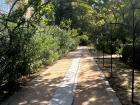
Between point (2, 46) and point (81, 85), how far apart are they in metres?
3.72

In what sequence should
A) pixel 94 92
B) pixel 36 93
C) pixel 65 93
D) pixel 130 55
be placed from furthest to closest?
pixel 130 55 → pixel 94 92 → pixel 36 93 → pixel 65 93

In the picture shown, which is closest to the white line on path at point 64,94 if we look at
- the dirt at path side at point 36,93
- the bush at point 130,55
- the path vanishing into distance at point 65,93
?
the path vanishing into distance at point 65,93

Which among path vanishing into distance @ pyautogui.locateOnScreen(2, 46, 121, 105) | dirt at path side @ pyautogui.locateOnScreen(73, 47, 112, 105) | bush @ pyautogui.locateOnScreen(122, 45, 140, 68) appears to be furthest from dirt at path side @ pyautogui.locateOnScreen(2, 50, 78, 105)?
bush @ pyautogui.locateOnScreen(122, 45, 140, 68)

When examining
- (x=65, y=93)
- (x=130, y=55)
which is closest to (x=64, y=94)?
(x=65, y=93)

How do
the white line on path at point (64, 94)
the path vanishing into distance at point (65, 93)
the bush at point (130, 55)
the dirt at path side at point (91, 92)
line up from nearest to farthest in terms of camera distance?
the white line on path at point (64, 94) < the path vanishing into distance at point (65, 93) < the dirt at path side at point (91, 92) < the bush at point (130, 55)

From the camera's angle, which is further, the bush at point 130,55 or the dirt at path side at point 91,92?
the bush at point 130,55

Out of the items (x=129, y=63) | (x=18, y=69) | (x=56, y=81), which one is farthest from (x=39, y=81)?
(x=129, y=63)

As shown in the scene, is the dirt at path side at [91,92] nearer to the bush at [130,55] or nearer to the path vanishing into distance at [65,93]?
the path vanishing into distance at [65,93]

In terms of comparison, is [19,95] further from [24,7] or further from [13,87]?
[24,7]

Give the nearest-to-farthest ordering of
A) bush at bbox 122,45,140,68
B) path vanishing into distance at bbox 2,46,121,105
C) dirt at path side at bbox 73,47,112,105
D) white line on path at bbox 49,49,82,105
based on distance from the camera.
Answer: white line on path at bbox 49,49,82,105
path vanishing into distance at bbox 2,46,121,105
dirt at path side at bbox 73,47,112,105
bush at bbox 122,45,140,68

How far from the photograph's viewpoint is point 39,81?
1406 cm

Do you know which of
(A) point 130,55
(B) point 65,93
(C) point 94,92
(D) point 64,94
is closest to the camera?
(D) point 64,94

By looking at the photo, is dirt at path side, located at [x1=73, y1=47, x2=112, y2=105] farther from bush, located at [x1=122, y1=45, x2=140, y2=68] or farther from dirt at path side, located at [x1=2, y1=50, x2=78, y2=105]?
bush, located at [x1=122, y1=45, x2=140, y2=68]

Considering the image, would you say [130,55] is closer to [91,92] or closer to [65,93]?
[91,92]
